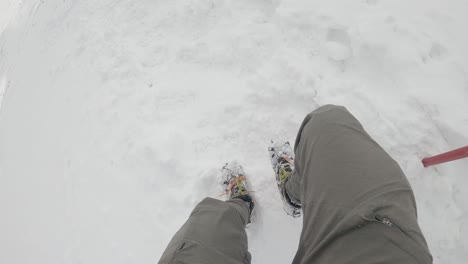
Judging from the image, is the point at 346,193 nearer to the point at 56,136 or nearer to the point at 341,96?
the point at 341,96

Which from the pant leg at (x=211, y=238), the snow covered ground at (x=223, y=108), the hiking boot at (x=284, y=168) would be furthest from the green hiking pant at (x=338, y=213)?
the snow covered ground at (x=223, y=108)

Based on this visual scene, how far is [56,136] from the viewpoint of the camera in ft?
11.1

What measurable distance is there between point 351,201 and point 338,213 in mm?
64

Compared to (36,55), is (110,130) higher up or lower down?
higher up

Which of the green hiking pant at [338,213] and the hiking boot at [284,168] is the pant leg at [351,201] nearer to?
the green hiking pant at [338,213]

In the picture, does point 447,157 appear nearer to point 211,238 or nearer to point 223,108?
point 211,238

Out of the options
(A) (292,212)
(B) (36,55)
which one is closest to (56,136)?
(B) (36,55)

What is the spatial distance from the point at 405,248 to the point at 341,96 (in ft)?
4.48

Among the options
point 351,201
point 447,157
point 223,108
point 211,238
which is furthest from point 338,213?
point 223,108

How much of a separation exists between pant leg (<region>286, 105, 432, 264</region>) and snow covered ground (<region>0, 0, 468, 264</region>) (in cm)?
82

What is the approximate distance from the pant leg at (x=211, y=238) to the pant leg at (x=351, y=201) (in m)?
0.33

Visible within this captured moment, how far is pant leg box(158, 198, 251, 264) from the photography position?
1.14 meters

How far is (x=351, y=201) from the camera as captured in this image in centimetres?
98

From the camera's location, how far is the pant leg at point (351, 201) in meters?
0.85
